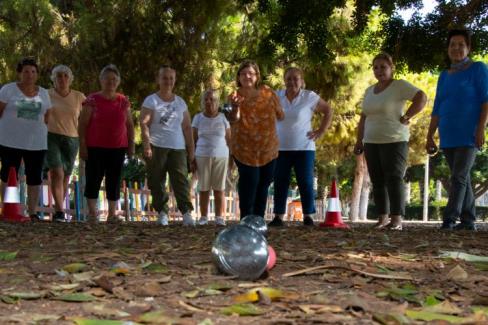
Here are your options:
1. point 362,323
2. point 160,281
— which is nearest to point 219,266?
point 160,281

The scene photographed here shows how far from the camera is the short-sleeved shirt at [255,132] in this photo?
23.4ft

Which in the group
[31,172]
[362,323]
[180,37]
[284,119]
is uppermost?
[180,37]

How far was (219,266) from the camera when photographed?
11.9ft

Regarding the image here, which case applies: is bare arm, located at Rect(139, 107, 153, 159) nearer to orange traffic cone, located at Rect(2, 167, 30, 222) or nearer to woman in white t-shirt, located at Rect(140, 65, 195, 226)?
woman in white t-shirt, located at Rect(140, 65, 195, 226)

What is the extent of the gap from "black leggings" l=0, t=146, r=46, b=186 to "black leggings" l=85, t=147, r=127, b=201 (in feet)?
2.04

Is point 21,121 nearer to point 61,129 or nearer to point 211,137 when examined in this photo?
point 61,129

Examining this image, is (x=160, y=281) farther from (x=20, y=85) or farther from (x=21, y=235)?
(x=20, y=85)

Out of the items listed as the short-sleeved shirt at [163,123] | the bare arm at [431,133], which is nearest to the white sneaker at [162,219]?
the short-sleeved shirt at [163,123]

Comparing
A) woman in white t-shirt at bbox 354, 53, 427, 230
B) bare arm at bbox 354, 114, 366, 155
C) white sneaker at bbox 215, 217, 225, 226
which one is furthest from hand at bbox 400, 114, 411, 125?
white sneaker at bbox 215, 217, 225, 226

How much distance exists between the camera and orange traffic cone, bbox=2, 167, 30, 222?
834cm

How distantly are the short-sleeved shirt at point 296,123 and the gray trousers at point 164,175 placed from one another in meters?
1.14

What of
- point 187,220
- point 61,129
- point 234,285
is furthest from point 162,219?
point 234,285

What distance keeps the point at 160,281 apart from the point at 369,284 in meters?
1.05

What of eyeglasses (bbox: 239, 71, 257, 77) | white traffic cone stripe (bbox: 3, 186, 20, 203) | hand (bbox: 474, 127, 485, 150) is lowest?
white traffic cone stripe (bbox: 3, 186, 20, 203)
